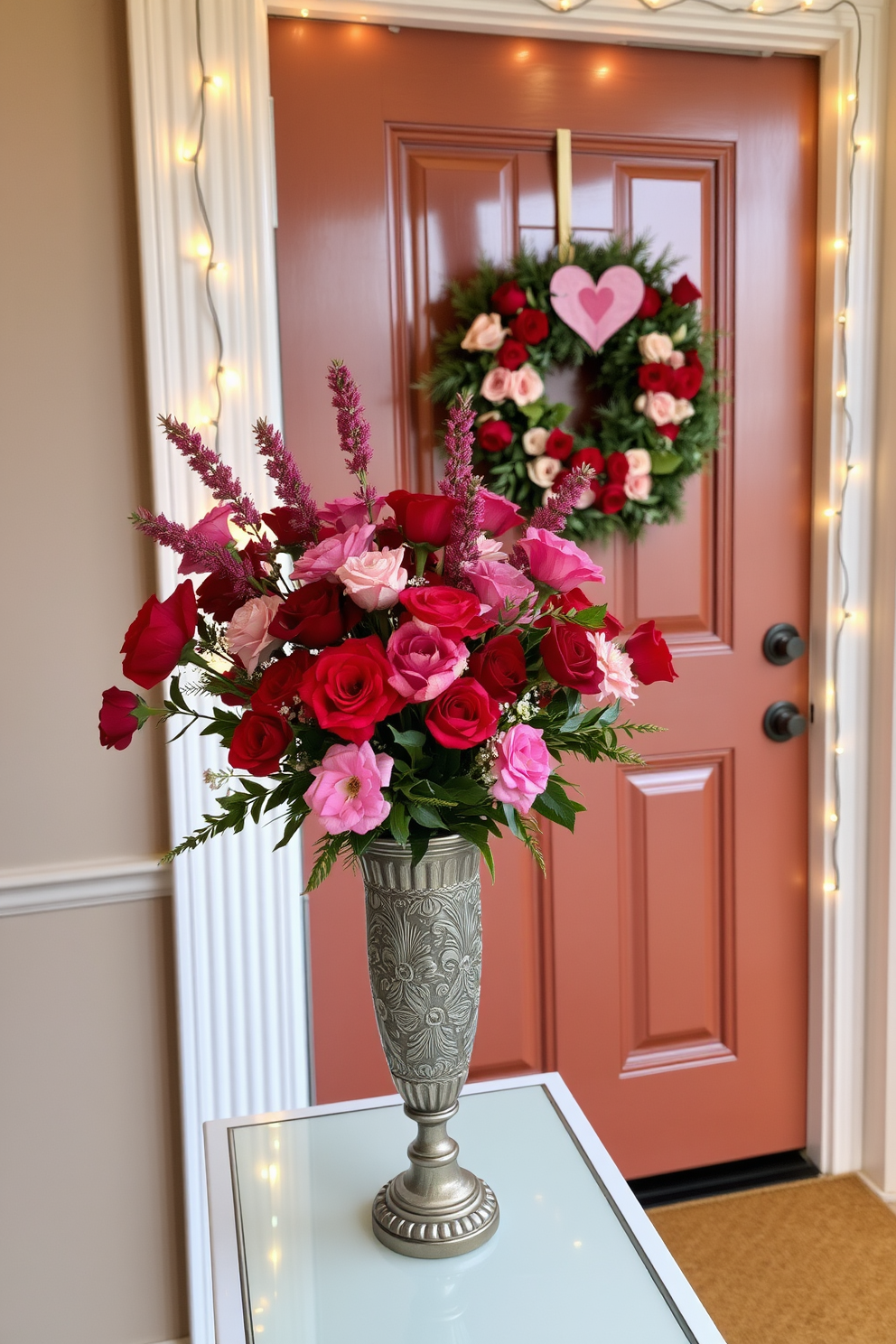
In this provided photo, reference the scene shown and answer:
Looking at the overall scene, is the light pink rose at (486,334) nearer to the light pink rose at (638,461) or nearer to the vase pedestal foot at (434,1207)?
the light pink rose at (638,461)

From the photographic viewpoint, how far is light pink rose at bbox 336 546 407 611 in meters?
0.89

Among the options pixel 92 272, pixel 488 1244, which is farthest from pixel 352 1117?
pixel 92 272

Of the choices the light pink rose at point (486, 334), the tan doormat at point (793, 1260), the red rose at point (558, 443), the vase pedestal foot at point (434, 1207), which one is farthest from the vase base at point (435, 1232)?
the light pink rose at point (486, 334)

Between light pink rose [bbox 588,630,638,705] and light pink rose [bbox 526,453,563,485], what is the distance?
3.06 feet

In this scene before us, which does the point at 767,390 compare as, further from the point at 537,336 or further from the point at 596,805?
the point at 596,805

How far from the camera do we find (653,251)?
2.01 meters

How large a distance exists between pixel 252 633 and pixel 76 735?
3.08 ft

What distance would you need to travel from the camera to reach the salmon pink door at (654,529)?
1873mm

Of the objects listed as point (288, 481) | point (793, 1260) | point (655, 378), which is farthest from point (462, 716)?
point (793, 1260)

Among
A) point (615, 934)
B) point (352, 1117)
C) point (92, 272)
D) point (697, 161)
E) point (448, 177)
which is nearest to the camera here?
point (352, 1117)

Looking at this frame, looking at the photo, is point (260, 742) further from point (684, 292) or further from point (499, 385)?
point (684, 292)

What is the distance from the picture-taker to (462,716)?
878mm

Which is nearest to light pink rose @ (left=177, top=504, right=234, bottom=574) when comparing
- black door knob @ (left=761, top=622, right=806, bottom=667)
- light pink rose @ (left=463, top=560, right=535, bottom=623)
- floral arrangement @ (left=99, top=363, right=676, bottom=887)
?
floral arrangement @ (left=99, top=363, right=676, bottom=887)

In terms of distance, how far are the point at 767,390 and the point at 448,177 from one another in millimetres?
712
